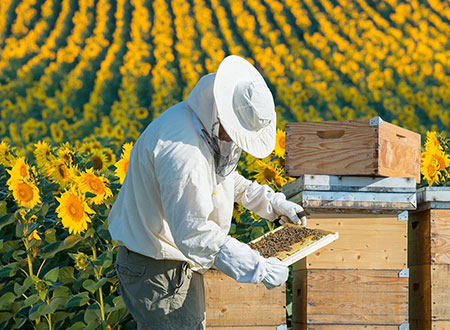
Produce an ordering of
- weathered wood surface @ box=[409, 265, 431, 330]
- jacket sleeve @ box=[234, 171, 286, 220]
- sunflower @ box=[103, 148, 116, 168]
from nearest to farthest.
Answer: jacket sleeve @ box=[234, 171, 286, 220]
weathered wood surface @ box=[409, 265, 431, 330]
sunflower @ box=[103, 148, 116, 168]

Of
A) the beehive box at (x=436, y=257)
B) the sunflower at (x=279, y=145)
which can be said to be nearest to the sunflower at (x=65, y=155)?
the sunflower at (x=279, y=145)

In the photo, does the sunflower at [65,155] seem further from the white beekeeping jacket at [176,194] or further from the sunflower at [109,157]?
the white beekeeping jacket at [176,194]

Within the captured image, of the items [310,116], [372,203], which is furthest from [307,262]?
[310,116]

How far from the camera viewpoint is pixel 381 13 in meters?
9.66

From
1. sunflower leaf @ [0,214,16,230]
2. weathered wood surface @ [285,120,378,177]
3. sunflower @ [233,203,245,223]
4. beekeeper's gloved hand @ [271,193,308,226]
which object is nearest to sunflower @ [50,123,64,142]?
sunflower leaf @ [0,214,16,230]

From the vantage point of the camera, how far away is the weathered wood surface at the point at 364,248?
3676 millimetres

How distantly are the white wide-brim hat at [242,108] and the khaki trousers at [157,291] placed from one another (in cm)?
61

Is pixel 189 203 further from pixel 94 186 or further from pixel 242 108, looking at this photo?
pixel 94 186

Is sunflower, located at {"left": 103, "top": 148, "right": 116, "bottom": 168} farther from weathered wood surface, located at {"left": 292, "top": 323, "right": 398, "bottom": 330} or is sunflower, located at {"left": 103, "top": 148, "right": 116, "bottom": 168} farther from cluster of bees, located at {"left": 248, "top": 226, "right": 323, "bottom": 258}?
weathered wood surface, located at {"left": 292, "top": 323, "right": 398, "bottom": 330}

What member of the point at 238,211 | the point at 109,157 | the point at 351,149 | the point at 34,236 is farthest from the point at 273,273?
the point at 109,157

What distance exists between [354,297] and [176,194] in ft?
5.16

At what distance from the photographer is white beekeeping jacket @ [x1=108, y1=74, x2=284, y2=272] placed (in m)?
2.51

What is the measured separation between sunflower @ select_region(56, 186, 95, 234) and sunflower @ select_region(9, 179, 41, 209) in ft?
0.64

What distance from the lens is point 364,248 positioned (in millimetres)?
3680
